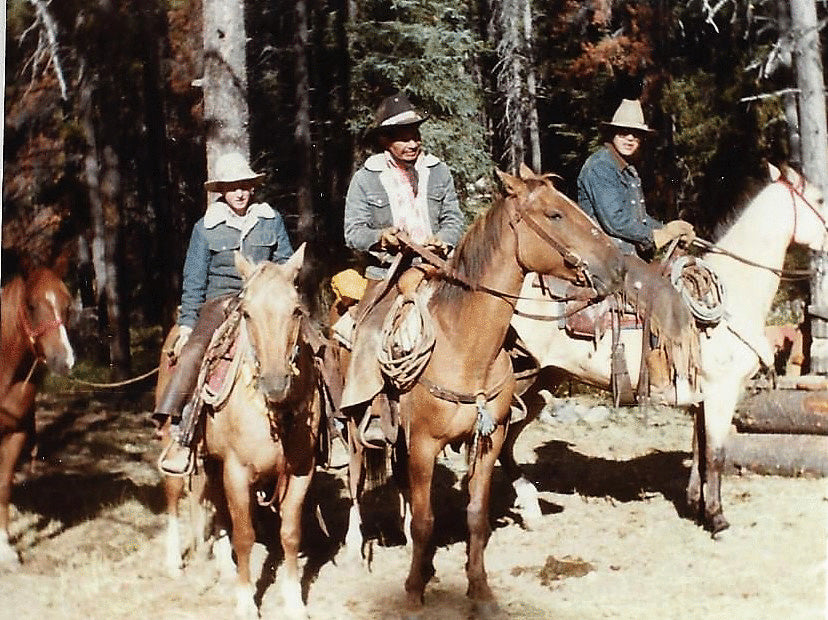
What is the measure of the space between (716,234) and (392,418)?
195 cm

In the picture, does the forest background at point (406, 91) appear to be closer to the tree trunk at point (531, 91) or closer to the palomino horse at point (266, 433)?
the tree trunk at point (531, 91)

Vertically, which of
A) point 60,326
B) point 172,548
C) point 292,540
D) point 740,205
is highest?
point 740,205

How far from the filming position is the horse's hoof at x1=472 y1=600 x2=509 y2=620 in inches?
125

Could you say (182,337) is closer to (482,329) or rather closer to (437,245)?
(437,245)

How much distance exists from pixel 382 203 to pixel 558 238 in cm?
95

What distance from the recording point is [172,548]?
3.62 m

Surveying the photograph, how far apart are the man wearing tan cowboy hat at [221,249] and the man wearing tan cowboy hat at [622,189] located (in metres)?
1.52

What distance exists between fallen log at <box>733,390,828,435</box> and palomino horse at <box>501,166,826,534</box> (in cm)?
46

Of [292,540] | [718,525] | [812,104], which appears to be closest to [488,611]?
[292,540]

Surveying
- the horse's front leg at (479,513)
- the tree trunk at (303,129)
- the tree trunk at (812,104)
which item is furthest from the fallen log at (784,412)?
the tree trunk at (303,129)

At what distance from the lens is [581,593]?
333cm

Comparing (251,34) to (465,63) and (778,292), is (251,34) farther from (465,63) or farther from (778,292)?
(778,292)

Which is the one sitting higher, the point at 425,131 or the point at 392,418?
the point at 425,131

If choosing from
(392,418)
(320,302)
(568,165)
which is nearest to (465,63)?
(568,165)
